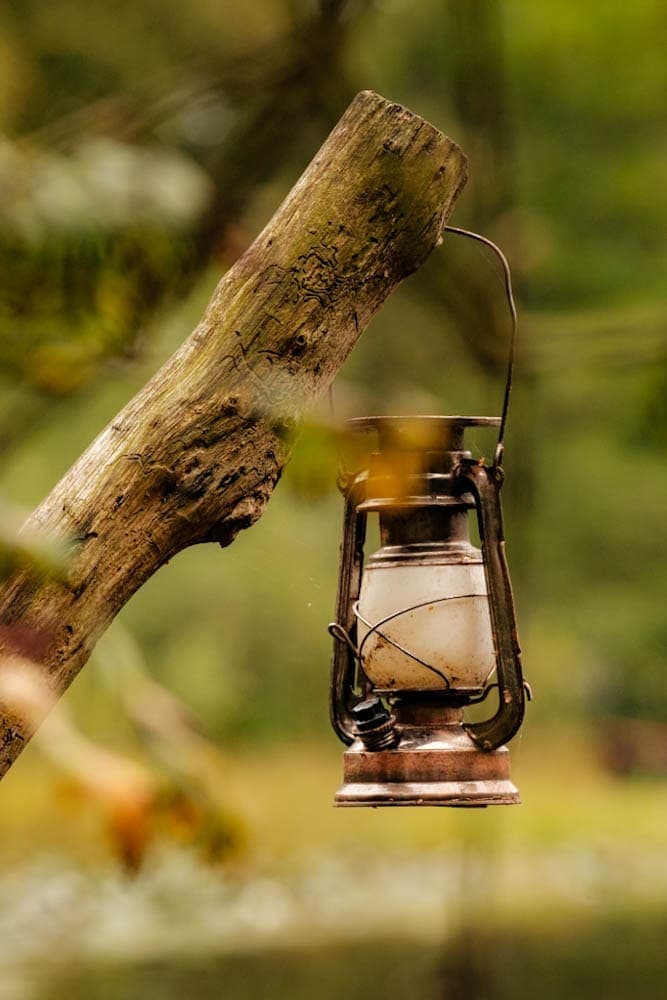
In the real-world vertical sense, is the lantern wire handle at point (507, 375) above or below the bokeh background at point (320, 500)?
below

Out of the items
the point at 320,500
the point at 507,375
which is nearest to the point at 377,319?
the point at 507,375

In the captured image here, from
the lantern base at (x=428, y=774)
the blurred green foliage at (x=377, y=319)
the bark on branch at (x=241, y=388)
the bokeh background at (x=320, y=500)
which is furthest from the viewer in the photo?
the bokeh background at (x=320, y=500)

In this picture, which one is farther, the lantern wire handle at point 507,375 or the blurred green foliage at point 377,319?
the blurred green foliage at point 377,319

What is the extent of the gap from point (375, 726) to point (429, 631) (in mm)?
142

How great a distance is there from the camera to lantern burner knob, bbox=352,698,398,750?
2.00 metres

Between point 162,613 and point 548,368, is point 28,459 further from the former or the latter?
point 548,368

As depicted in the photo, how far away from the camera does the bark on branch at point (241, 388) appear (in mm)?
1608

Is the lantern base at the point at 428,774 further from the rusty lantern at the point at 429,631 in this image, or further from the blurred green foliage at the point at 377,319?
the blurred green foliage at the point at 377,319

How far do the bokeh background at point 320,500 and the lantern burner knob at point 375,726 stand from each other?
1.21ft

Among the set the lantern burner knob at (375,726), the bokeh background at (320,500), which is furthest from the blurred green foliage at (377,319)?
the lantern burner knob at (375,726)

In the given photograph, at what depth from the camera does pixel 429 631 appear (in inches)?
79.8

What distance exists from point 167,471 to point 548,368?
294 cm

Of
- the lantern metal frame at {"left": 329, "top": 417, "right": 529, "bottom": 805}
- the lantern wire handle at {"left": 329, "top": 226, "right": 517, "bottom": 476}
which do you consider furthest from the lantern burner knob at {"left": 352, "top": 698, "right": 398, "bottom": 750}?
the lantern wire handle at {"left": 329, "top": 226, "right": 517, "bottom": 476}

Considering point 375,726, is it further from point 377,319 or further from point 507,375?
point 377,319
